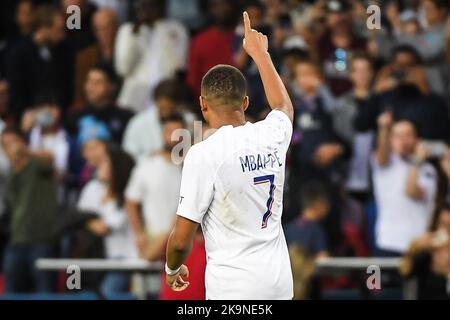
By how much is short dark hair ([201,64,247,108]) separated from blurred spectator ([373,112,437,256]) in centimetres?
557

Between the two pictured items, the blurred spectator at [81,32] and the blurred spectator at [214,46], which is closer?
the blurred spectator at [214,46]

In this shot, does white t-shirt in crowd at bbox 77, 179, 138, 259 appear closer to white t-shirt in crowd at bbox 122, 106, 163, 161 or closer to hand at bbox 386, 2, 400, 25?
white t-shirt in crowd at bbox 122, 106, 163, 161

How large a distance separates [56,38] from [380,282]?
4.87m

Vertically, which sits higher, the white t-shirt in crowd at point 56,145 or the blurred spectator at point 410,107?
the blurred spectator at point 410,107

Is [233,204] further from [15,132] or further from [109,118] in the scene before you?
[15,132]

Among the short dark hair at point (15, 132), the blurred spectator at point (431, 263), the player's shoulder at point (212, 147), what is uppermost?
the short dark hair at point (15, 132)

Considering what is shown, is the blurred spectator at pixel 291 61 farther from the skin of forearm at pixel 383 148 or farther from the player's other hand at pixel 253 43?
the player's other hand at pixel 253 43

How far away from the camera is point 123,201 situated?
11953 millimetres

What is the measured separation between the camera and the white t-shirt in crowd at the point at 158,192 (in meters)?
11.5

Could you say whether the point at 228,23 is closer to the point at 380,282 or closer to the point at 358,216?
the point at 358,216

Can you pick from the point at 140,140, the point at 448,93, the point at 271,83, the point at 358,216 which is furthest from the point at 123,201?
the point at 271,83

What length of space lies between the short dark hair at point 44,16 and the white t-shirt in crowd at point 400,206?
4466mm

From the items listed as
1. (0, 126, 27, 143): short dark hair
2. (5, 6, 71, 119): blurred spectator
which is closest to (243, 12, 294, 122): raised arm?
(0, 126, 27, 143): short dark hair

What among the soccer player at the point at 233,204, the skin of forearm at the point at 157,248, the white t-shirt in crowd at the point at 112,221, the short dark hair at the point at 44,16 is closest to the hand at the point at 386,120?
the skin of forearm at the point at 157,248
